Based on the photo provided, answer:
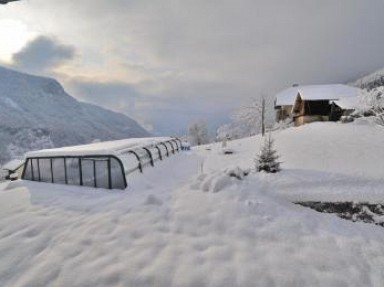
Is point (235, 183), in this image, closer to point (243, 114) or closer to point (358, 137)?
point (358, 137)

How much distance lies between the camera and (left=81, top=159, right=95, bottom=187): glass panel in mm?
14062

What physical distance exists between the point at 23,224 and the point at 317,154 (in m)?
17.6

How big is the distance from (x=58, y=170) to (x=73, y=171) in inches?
48.6

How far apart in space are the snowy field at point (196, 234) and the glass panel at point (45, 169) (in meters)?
1.23

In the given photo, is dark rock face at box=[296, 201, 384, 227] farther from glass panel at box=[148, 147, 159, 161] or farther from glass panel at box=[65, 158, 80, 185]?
glass panel at box=[148, 147, 159, 161]

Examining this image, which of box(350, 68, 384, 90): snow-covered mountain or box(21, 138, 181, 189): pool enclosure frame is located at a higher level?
box(350, 68, 384, 90): snow-covered mountain

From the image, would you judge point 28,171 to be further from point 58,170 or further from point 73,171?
point 73,171

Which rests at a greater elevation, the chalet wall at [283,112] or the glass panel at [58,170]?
the chalet wall at [283,112]

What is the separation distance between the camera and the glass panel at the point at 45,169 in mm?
15913

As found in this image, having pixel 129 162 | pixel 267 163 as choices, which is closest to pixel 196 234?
pixel 267 163

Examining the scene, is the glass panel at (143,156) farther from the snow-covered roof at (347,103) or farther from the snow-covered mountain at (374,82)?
the snow-covered mountain at (374,82)

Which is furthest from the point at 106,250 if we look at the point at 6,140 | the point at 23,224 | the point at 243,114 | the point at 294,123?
the point at 6,140

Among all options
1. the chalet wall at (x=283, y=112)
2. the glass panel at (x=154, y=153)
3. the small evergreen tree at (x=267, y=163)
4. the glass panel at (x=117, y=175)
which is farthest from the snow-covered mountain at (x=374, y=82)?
the glass panel at (x=117, y=175)

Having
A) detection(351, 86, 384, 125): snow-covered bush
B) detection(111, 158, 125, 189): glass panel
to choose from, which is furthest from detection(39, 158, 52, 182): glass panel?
detection(351, 86, 384, 125): snow-covered bush
